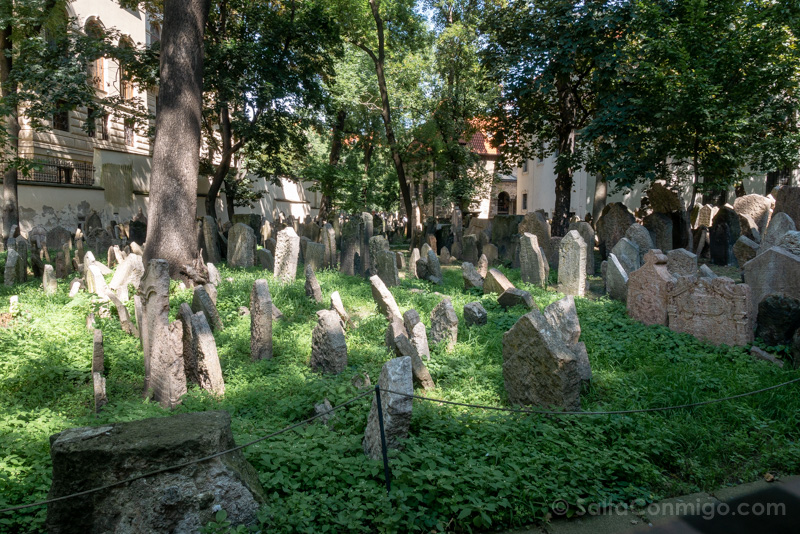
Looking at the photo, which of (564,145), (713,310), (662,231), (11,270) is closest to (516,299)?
(713,310)

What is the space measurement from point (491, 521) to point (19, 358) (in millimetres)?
5593

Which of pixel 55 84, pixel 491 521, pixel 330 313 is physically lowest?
pixel 491 521

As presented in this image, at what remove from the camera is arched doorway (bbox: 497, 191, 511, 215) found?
4150cm

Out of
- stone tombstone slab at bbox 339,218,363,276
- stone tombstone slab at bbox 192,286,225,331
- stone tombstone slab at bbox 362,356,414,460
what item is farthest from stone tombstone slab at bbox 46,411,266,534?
stone tombstone slab at bbox 339,218,363,276

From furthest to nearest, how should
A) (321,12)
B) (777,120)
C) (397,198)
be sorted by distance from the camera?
(397,198), (321,12), (777,120)

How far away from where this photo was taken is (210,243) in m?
13.1

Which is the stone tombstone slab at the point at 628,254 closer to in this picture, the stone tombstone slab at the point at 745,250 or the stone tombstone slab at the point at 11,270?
the stone tombstone slab at the point at 745,250

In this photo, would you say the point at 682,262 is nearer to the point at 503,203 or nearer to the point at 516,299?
the point at 516,299

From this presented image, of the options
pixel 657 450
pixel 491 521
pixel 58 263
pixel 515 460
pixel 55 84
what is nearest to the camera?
pixel 491 521

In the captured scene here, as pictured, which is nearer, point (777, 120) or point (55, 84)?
point (777, 120)

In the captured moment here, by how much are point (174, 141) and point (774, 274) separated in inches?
392

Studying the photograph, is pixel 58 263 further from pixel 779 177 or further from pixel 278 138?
pixel 779 177

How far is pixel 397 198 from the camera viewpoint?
2908 centimetres

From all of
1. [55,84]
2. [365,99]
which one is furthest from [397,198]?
[55,84]
